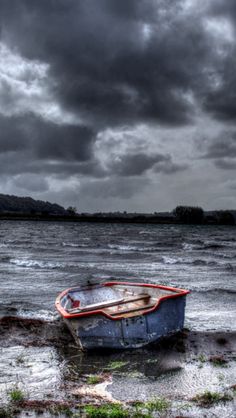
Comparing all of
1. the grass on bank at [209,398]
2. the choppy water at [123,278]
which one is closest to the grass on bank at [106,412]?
the grass on bank at [209,398]

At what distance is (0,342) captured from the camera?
38.0ft

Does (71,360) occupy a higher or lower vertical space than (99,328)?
lower

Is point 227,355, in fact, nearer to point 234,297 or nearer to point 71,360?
point 71,360

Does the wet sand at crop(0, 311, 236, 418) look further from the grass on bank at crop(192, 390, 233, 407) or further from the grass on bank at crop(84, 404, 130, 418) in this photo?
the grass on bank at crop(84, 404, 130, 418)

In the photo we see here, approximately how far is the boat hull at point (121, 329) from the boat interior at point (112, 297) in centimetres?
160

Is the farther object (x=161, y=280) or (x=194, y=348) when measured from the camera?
(x=161, y=280)

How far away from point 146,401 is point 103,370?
6.21ft

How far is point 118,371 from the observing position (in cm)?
937

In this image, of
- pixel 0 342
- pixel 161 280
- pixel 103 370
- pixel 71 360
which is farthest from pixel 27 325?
pixel 161 280

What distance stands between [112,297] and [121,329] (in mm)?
3736

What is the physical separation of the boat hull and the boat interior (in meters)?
1.60

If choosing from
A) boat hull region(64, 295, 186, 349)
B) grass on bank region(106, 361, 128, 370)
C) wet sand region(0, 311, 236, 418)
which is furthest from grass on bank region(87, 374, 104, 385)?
boat hull region(64, 295, 186, 349)

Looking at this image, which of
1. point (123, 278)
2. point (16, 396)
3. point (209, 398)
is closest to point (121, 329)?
point (209, 398)

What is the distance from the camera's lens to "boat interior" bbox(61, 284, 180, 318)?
13042mm
